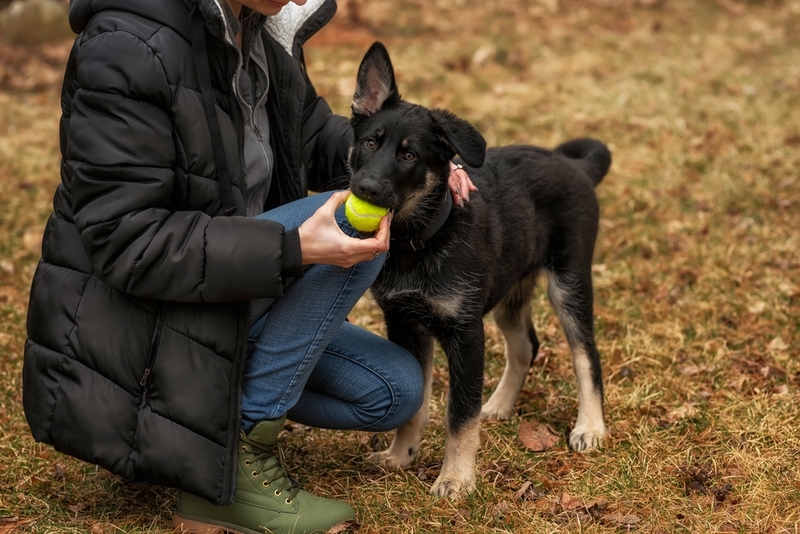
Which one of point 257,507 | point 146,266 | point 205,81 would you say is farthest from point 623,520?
point 205,81

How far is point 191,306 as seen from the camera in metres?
2.77

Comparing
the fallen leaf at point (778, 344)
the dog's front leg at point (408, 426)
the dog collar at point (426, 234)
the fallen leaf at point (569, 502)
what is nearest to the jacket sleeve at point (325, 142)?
the dog collar at point (426, 234)

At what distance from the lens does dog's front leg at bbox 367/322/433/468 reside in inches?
143

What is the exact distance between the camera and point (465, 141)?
314cm

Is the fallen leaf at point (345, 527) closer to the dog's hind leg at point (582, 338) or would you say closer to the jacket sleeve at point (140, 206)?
the jacket sleeve at point (140, 206)

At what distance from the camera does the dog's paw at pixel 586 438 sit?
377 centimetres

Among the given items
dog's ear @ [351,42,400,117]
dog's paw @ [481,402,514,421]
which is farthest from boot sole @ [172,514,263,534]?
dog's ear @ [351,42,400,117]

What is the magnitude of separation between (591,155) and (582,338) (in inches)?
38.1

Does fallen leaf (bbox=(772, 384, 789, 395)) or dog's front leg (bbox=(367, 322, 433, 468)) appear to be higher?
dog's front leg (bbox=(367, 322, 433, 468))

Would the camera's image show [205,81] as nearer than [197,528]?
Yes

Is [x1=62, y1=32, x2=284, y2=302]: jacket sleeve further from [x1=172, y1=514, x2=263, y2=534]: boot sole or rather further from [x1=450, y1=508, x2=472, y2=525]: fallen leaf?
[x1=450, y1=508, x2=472, y2=525]: fallen leaf

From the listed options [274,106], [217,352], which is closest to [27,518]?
[217,352]

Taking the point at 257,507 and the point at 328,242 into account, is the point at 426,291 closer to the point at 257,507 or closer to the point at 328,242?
the point at 328,242

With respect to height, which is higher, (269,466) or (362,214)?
(362,214)
